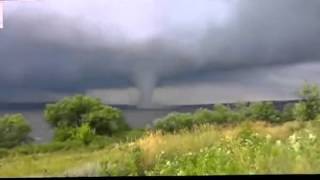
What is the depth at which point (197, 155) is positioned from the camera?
3305 mm

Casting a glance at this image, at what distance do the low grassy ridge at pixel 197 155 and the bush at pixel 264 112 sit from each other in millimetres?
33

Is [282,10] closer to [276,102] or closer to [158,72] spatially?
[276,102]

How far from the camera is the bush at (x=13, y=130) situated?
3.48 metres

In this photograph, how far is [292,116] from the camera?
3338 mm

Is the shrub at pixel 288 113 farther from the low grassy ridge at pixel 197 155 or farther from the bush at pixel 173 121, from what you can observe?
the bush at pixel 173 121

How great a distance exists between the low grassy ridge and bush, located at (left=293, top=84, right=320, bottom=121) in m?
0.05

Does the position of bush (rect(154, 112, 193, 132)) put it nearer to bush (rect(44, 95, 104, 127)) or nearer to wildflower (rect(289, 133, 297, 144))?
bush (rect(44, 95, 104, 127))

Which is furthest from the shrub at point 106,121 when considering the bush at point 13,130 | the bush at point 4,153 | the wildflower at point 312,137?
the wildflower at point 312,137

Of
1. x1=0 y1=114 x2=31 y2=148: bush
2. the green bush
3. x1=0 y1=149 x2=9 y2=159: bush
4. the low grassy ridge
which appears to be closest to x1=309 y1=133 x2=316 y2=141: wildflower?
the low grassy ridge

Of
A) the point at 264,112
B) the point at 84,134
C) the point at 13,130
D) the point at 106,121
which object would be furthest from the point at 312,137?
the point at 13,130

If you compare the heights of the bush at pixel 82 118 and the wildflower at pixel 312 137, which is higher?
the bush at pixel 82 118

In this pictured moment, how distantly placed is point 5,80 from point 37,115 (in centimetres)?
28

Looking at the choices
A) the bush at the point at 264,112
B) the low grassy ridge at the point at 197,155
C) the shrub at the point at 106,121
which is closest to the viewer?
the low grassy ridge at the point at 197,155

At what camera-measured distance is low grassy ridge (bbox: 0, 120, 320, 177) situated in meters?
3.22
